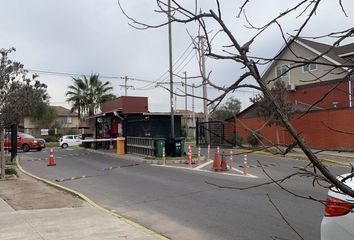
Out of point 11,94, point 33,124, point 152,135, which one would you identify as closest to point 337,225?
point 11,94

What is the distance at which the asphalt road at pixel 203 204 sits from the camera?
803 centimetres

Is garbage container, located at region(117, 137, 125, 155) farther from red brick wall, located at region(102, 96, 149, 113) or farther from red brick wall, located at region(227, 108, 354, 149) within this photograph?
red brick wall, located at region(227, 108, 354, 149)

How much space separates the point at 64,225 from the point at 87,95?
1802 inches

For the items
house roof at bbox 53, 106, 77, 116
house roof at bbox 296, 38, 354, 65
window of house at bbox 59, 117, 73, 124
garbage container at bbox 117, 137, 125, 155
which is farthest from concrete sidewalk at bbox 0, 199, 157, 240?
house roof at bbox 53, 106, 77, 116

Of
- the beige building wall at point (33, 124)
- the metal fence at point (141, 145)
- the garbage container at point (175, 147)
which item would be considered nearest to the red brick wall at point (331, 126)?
the garbage container at point (175, 147)

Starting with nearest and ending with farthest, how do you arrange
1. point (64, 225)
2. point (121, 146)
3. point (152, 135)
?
point (64, 225) < point (152, 135) < point (121, 146)

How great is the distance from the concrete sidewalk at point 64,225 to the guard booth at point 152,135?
14.8 metres

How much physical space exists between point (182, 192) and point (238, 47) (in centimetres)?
1091

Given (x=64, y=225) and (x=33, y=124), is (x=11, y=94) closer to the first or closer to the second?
(x=64, y=225)

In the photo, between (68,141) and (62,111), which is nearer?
(68,141)

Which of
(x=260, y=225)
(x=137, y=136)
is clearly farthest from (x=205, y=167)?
(x=260, y=225)

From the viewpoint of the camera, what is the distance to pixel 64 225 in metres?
8.26

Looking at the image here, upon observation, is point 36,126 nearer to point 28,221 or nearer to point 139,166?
point 139,166

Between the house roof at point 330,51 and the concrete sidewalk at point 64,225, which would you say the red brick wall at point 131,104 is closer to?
the house roof at point 330,51
